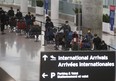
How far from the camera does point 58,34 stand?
2130 cm

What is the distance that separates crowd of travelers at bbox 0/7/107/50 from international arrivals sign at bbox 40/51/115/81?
9557mm

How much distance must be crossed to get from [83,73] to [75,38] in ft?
39.5

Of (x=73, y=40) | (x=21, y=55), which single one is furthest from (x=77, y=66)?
(x=21, y=55)

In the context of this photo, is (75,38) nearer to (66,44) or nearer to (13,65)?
(66,44)

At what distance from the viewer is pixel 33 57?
1928cm

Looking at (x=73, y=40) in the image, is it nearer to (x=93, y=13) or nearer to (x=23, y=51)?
(x=23, y=51)

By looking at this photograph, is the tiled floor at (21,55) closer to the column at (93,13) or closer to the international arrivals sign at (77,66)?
the column at (93,13)

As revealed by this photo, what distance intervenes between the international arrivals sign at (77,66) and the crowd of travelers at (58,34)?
376 inches

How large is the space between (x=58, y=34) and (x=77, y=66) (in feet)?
44.7

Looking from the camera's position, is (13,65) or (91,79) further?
(13,65)

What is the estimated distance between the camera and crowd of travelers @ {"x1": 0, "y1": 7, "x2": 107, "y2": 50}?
1875cm

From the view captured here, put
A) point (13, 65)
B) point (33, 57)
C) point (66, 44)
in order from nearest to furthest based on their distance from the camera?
point (13, 65) < point (33, 57) < point (66, 44)

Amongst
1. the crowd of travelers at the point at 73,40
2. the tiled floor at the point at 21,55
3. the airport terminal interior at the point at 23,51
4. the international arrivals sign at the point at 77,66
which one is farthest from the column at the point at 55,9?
the international arrivals sign at the point at 77,66

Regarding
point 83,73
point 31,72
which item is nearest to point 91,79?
point 83,73
